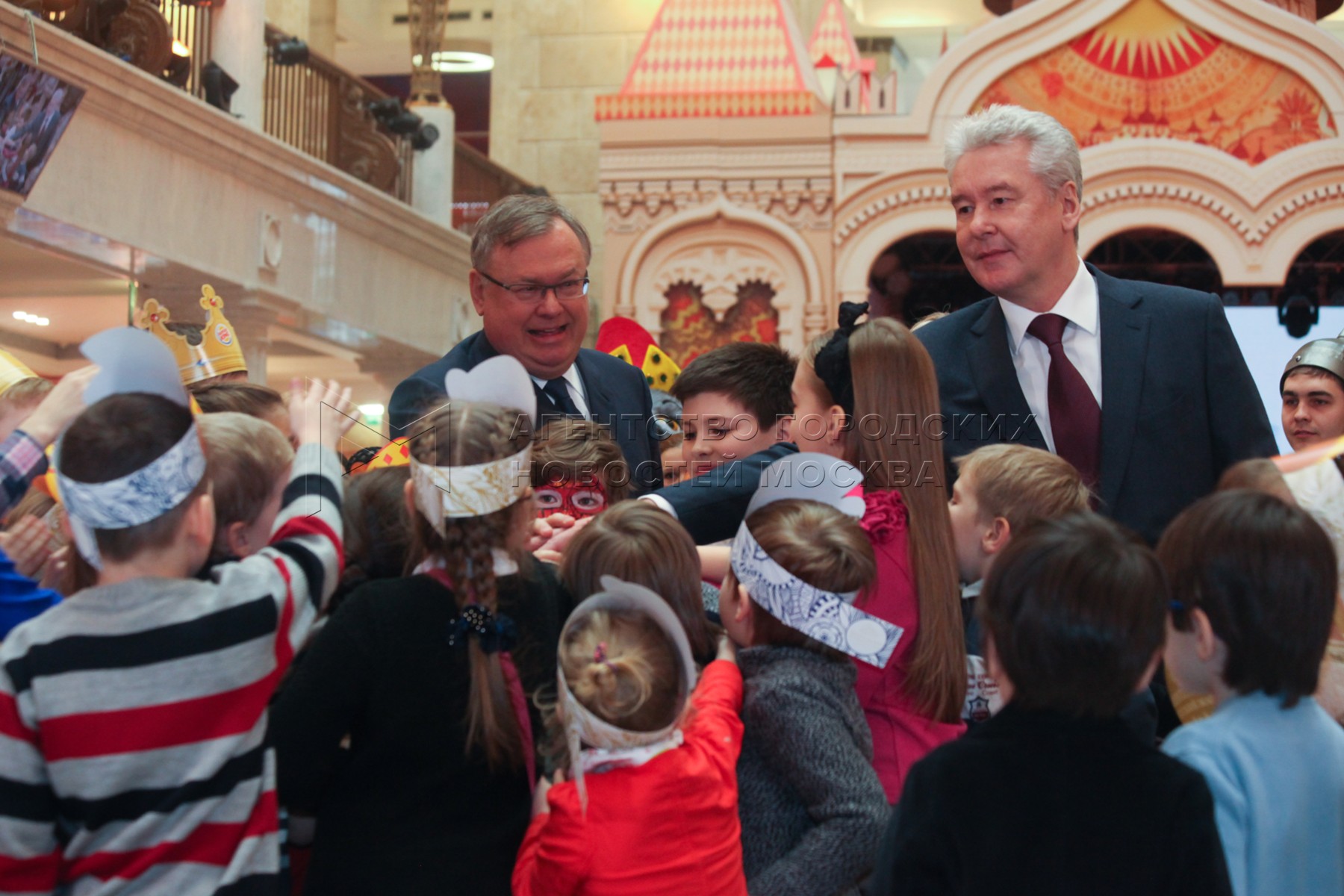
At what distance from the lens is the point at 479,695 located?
76.9 inches

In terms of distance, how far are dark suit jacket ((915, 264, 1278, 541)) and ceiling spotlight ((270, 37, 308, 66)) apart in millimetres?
7573

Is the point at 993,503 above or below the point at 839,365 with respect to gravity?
below

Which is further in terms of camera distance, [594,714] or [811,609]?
[811,609]

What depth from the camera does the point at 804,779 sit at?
2068 mm

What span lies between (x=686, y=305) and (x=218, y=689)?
8.58 metres

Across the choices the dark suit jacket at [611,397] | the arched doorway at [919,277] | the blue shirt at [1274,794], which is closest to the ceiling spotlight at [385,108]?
the arched doorway at [919,277]

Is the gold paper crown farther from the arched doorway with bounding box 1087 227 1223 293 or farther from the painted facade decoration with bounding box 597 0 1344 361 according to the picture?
the arched doorway with bounding box 1087 227 1223 293

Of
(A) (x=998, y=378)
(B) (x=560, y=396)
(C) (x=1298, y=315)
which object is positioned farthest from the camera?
(C) (x=1298, y=315)

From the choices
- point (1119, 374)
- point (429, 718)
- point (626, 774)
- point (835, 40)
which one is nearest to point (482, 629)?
point (429, 718)

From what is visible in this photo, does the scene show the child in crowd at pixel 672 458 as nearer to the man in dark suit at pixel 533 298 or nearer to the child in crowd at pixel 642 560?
the man in dark suit at pixel 533 298

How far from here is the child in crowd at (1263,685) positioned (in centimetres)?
176

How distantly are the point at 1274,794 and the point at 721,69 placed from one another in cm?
898

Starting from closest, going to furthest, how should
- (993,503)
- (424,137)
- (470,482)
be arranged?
(470,482) < (993,503) < (424,137)

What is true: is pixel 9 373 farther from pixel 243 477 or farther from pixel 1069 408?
pixel 1069 408
